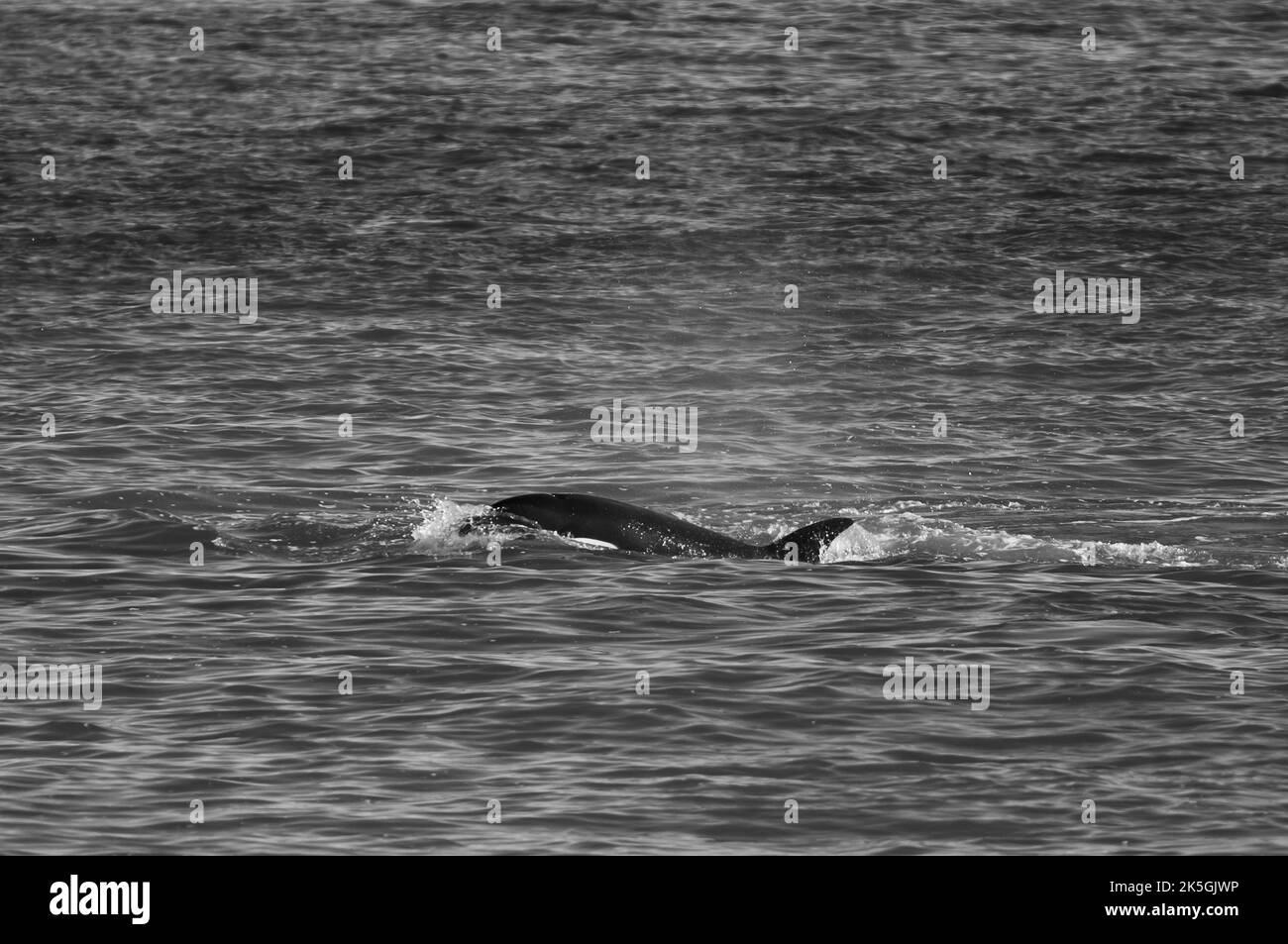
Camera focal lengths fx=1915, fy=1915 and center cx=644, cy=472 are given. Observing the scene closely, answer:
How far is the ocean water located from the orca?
25 cm

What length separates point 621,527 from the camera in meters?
19.8

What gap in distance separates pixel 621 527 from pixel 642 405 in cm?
888

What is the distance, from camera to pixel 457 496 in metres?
22.8

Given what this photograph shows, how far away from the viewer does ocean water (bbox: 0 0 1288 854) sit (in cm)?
1341

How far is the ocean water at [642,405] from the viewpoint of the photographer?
13.4 meters

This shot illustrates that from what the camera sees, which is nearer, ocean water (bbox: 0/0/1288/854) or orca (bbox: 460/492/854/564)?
ocean water (bbox: 0/0/1288/854)

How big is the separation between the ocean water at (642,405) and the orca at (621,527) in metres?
0.25

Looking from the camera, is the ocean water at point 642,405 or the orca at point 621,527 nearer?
the ocean water at point 642,405

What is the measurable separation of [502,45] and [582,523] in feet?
96.9

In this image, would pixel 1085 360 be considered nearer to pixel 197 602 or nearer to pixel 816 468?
pixel 816 468

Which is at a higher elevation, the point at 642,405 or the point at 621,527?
the point at 642,405

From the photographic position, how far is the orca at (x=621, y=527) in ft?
64.6

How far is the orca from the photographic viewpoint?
19.7 m
